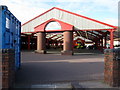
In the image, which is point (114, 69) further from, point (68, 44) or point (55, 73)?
point (68, 44)

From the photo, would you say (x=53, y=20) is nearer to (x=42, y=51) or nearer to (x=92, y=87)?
(x=42, y=51)

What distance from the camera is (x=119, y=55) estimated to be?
454 centimetres

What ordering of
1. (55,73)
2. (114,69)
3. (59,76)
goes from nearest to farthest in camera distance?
(114,69), (59,76), (55,73)

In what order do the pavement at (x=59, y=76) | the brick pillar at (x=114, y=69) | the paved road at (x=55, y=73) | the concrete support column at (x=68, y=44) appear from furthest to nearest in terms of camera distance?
1. the concrete support column at (x=68, y=44)
2. the paved road at (x=55, y=73)
3. the pavement at (x=59, y=76)
4. the brick pillar at (x=114, y=69)

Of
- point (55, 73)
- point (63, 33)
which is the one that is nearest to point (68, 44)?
point (63, 33)

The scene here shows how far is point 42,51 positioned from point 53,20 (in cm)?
506

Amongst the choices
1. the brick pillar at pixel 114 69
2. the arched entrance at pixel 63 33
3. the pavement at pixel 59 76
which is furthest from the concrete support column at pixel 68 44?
the brick pillar at pixel 114 69

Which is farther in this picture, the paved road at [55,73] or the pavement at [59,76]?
the paved road at [55,73]

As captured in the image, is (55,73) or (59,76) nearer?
(59,76)

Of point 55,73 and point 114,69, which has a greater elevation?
point 114,69

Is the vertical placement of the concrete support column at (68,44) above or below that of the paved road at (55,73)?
above

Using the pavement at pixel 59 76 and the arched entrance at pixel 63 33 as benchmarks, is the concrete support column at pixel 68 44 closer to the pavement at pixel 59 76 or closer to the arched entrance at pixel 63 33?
the arched entrance at pixel 63 33

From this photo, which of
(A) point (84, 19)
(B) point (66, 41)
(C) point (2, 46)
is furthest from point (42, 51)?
(C) point (2, 46)

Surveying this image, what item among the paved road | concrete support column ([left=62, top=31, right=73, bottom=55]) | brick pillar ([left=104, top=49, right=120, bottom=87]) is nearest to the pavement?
the paved road
